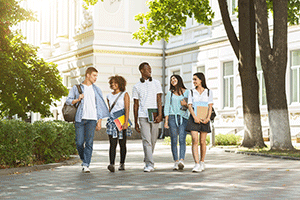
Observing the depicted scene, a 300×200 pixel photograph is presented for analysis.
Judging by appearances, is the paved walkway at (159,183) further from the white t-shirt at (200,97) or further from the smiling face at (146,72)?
the smiling face at (146,72)

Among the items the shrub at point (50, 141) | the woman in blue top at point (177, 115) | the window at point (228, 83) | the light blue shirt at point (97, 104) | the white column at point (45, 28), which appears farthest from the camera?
the white column at point (45, 28)

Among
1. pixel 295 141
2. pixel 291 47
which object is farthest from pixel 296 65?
pixel 295 141

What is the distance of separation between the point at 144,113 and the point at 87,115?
1129mm

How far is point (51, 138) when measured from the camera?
39.8 feet

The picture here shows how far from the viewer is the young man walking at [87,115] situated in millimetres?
10531

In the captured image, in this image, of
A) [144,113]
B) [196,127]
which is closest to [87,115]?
[144,113]

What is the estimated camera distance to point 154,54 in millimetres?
31391

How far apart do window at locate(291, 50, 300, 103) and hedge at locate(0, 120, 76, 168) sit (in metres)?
11.8

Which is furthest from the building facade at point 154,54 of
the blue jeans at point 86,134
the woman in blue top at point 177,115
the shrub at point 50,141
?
the blue jeans at point 86,134

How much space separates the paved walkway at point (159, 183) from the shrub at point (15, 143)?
0.60 meters

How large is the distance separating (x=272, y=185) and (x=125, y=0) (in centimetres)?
2378

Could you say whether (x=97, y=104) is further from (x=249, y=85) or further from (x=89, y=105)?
(x=249, y=85)

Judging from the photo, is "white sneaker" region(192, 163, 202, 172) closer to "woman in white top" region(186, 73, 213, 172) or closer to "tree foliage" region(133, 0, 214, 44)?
"woman in white top" region(186, 73, 213, 172)

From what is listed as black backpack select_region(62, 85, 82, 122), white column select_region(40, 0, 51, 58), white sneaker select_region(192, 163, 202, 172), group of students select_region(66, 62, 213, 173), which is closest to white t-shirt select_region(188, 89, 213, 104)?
group of students select_region(66, 62, 213, 173)
